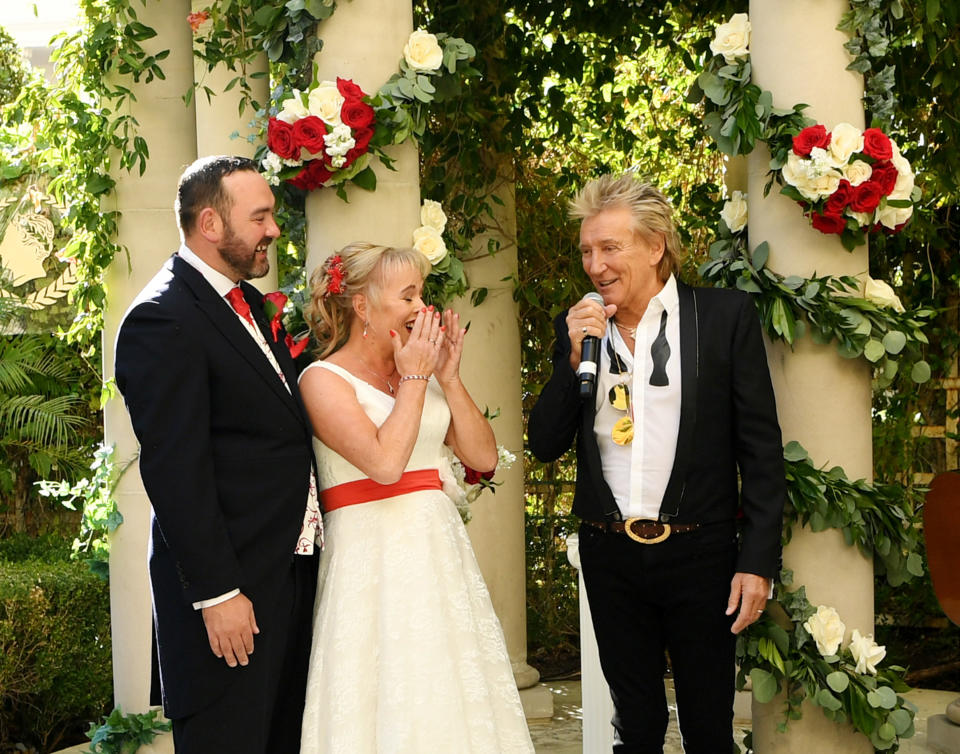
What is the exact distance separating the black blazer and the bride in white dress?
0.42 meters

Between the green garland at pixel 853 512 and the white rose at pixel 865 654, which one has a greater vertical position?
the green garland at pixel 853 512

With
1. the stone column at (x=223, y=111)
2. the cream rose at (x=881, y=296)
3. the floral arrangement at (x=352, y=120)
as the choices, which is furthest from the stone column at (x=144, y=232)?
the cream rose at (x=881, y=296)

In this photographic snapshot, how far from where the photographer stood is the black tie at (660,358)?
10.2ft

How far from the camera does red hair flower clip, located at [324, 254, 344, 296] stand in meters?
3.02

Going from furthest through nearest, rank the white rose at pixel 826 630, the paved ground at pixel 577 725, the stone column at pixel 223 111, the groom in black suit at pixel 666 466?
1. the paved ground at pixel 577 725
2. the stone column at pixel 223 111
3. the white rose at pixel 826 630
4. the groom in black suit at pixel 666 466

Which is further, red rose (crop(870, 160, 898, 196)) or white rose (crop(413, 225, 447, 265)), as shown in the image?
white rose (crop(413, 225, 447, 265))

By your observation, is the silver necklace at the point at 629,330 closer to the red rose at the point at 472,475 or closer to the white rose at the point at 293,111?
the red rose at the point at 472,475

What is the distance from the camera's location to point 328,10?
3348 mm

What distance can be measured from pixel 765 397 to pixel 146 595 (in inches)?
102

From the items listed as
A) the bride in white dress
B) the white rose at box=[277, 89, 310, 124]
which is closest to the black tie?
the bride in white dress

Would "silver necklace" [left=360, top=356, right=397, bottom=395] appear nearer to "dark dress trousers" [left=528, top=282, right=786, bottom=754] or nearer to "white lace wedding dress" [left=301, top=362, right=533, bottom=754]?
"white lace wedding dress" [left=301, top=362, right=533, bottom=754]

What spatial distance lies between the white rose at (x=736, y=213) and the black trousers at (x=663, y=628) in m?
1.02

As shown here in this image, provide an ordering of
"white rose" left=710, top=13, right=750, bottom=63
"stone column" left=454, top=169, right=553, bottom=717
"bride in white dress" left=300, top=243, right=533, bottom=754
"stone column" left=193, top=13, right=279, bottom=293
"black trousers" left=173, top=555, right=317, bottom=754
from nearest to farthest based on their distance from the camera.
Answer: "black trousers" left=173, top=555, right=317, bottom=754 → "bride in white dress" left=300, top=243, right=533, bottom=754 → "white rose" left=710, top=13, right=750, bottom=63 → "stone column" left=193, top=13, right=279, bottom=293 → "stone column" left=454, top=169, right=553, bottom=717

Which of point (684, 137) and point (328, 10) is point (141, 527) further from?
point (684, 137)
